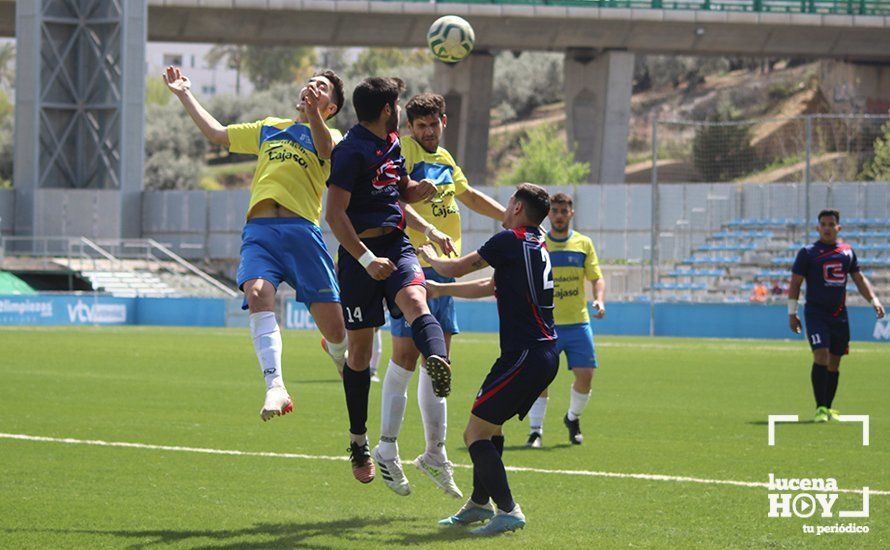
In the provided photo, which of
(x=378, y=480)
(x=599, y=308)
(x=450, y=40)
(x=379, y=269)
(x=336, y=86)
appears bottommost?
(x=378, y=480)

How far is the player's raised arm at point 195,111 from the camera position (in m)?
9.14

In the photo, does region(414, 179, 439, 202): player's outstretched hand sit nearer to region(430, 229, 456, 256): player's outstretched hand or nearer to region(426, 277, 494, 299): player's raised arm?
region(430, 229, 456, 256): player's outstretched hand

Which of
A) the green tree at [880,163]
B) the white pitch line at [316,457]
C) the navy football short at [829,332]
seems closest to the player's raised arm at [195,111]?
the white pitch line at [316,457]

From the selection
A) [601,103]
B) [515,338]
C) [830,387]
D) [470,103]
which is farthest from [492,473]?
[470,103]

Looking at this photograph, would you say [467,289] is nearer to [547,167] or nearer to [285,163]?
[285,163]

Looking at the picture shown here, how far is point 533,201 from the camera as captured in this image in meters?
7.86

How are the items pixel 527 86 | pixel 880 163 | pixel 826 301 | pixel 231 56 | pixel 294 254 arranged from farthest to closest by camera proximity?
pixel 231 56
pixel 527 86
pixel 880 163
pixel 826 301
pixel 294 254

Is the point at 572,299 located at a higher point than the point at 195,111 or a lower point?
lower

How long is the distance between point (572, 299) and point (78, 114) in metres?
44.4

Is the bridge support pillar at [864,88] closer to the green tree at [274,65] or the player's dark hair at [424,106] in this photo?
the player's dark hair at [424,106]

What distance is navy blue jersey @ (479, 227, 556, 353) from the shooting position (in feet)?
25.5

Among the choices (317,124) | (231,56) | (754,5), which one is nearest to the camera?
(317,124)

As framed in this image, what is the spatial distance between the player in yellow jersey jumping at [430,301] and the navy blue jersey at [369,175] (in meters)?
0.30

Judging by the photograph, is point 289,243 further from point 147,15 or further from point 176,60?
point 176,60
